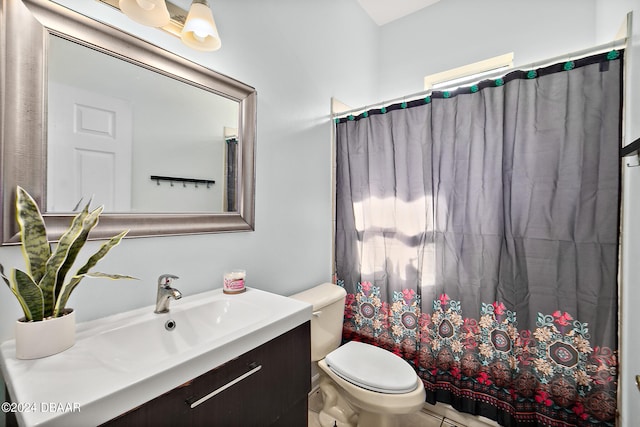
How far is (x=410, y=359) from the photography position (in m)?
1.70

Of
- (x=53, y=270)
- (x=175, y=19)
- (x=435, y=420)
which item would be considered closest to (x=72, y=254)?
(x=53, y=270)

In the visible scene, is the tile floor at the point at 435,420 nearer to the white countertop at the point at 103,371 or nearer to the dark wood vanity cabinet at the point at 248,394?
the dark wood vanity cabinet at the point at 248,394

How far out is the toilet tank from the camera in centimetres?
154

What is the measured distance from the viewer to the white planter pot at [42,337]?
70 centimetres

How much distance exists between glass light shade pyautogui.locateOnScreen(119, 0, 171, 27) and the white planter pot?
968 mm

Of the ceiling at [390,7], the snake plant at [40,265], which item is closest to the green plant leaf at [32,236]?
the snake plant at [40,265]

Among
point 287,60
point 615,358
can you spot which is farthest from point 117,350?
point 615,358

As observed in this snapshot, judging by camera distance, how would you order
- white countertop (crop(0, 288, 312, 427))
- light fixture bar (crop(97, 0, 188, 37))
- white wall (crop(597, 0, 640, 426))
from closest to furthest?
white countertop (crop(0, 288, 312, 427)) < white wall (crop(597, 0, 640, 426)) < light fixture bar (crop(97, 0, 188, 37))

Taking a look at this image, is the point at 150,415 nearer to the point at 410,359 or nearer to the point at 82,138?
the point at 82,138

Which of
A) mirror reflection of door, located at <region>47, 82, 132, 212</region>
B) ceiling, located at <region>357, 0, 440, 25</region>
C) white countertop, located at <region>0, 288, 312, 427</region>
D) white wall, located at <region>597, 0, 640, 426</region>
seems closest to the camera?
white countertop, located at <region>0, 288, 312, 427</region>

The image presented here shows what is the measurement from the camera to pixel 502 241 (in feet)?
4.71

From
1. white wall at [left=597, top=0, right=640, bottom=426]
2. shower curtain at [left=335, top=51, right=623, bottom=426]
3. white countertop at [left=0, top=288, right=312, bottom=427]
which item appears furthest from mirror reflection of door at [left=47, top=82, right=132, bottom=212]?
white wall at [left=597, top=0, right=640, bottom=426]

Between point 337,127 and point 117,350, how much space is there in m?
1.73

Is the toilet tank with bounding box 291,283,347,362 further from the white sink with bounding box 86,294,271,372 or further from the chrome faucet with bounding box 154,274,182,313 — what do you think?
the chrome faucet with bounding box 154,274,182,313
